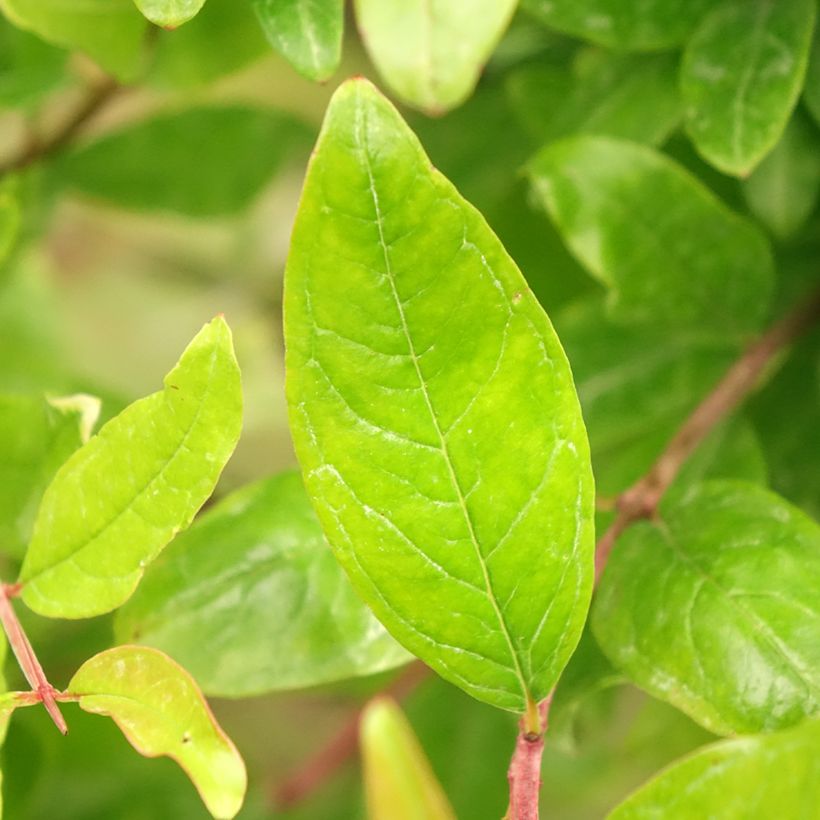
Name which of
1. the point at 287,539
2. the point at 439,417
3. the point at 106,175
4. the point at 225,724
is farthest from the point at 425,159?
the point at 225,724

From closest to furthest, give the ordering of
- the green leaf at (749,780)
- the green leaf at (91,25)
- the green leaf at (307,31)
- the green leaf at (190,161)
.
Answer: the green leaf at (749,780)
the green leaf at (307,31)
the green leaf at (91,25)
the green leaf at (190,161)

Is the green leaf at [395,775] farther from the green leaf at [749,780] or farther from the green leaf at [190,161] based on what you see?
the green leaf at [190,161]

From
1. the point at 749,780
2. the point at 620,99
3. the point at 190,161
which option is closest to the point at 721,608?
the point at 749,780

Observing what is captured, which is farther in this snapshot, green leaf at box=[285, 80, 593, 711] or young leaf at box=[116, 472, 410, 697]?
young leaf at box=[116, 472, 410, 697]

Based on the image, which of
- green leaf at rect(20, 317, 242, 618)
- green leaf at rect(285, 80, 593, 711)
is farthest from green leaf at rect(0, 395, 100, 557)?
green leaf at rect(285, 80, 593, 711)

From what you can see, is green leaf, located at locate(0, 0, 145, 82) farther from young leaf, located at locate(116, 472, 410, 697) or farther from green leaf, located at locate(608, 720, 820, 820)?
green leaf, located at locate(608, 720, 820, 820)

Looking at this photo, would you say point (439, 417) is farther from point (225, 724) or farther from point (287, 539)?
point (225, 724)

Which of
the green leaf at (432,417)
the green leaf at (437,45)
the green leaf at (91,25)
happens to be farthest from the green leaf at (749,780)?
the green leaf at (91,25)
